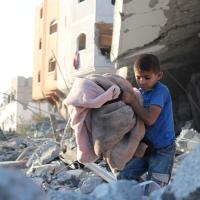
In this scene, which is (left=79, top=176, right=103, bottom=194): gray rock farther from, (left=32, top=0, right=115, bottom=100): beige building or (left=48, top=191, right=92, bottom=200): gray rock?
(left=32, top=0, right=115, bottom=100): beige building

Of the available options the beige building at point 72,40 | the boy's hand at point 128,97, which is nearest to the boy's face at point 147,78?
the boy's hand at point 128,97

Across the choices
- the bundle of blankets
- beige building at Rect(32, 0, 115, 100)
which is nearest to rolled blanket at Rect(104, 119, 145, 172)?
the bundle of blankets

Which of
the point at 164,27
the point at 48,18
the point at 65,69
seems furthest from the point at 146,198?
the point at 48,18

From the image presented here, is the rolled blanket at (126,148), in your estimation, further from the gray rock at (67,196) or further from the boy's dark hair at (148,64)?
the gray rock at (67,196)

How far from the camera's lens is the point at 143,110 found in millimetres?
3174

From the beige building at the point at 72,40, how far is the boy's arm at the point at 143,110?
21.1 meters

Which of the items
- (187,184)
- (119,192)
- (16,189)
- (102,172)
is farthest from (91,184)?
(16,189)

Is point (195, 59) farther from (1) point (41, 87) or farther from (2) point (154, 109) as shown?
(1) point (41, 87)

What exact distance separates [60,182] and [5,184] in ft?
15.8

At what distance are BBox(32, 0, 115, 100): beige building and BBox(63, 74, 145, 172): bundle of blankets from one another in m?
21.1

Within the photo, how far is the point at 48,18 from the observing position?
3675 centimetres

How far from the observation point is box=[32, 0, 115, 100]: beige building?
28.4 meters

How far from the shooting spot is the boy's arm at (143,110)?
124 inches

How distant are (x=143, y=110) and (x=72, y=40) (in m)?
27.9
